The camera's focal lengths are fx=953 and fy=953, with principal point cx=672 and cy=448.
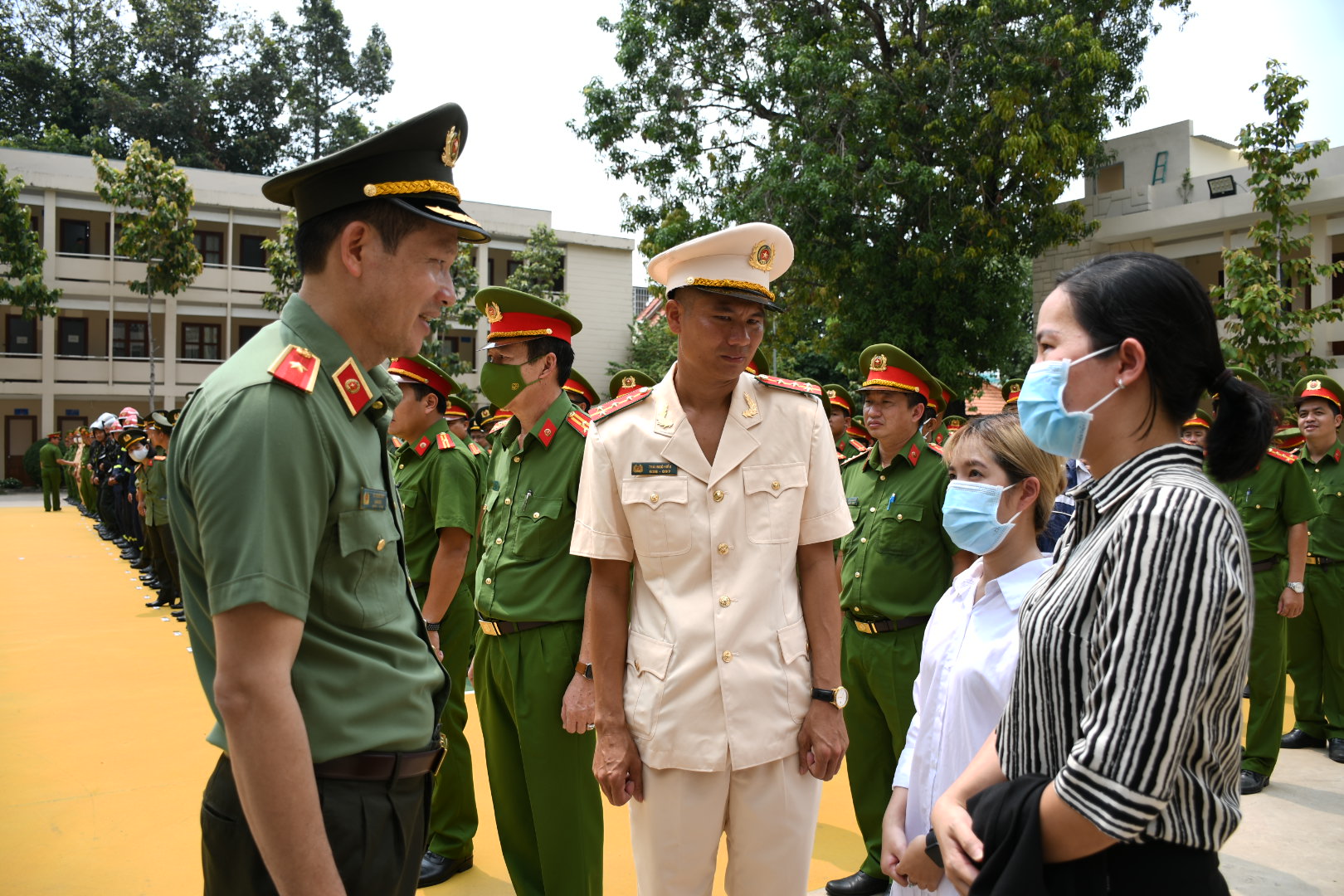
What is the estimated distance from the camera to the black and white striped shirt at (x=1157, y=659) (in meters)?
1.27

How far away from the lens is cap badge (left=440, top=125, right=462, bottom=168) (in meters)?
1.78

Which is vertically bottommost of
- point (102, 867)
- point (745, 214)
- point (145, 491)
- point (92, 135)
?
point (102, 867)

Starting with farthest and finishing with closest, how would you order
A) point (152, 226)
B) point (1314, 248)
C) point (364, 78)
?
1. point (364, 78)
2. point (152, 226)
3. point (1314, 248)

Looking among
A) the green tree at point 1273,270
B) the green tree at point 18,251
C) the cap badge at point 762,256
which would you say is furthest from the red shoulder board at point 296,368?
the green tree at point 18,251

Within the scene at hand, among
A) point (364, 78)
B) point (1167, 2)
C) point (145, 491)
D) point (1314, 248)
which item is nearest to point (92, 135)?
point (364, 78)

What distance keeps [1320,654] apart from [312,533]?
6532mm

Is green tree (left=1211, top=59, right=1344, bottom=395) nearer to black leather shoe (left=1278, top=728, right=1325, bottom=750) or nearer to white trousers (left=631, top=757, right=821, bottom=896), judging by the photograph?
black leather shoe (left=1278, top=728, right=1325, bottom=750)

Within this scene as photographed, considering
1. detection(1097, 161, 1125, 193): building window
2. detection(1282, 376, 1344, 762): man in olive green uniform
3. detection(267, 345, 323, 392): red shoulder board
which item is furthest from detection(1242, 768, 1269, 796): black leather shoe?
detection(1097, 161, 1125, 193): building window

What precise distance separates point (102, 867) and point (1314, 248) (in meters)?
20.7

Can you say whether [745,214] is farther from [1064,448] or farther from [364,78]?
[364,78]

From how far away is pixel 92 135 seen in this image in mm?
38406

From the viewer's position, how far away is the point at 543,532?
3.30m

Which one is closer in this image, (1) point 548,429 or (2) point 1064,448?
(2) point 1064,448

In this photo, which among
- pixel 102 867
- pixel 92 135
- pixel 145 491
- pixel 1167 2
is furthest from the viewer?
pixel 92 135
